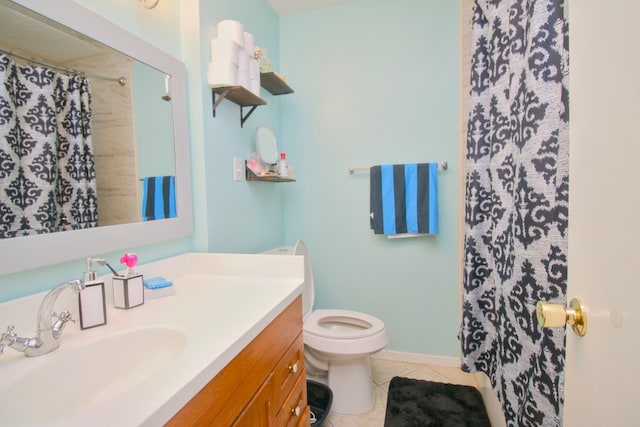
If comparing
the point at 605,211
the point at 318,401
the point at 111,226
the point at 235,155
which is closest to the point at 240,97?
the point at 235,155

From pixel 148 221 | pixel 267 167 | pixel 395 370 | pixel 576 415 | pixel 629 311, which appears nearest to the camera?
pixel 629 311

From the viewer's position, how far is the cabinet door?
2.37ft

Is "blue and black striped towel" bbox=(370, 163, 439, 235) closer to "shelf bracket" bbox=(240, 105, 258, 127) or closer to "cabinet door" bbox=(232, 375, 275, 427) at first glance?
"shelf bracket" bbox=(240, 105, 258, 127)

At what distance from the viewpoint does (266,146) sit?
5.85 feet

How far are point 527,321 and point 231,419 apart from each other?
2.83ft

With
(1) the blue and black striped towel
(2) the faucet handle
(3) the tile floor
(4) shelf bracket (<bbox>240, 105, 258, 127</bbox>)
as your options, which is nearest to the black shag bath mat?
(3) the tile floor

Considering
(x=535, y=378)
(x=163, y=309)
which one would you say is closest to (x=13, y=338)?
(x=163, y=309)

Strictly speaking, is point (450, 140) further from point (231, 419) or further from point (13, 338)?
point (13, 338)

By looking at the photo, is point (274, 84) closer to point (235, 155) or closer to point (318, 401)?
point (235, 155)

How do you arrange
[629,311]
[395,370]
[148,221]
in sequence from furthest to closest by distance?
[395,370] → [148,221] → [629,311]

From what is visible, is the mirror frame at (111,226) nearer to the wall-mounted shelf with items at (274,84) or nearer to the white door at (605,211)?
the wall-mounted shelf with items at (274,84)

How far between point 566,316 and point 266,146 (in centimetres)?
161

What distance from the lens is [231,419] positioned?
2.19ft

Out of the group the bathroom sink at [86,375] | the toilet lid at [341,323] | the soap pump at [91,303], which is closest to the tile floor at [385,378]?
the toilet lid at [341,323]
